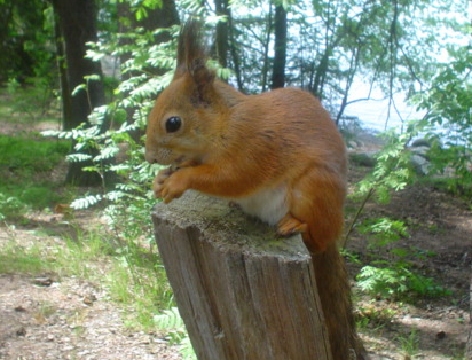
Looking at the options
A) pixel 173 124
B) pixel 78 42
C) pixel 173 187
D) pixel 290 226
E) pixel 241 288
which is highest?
pixel 78 42

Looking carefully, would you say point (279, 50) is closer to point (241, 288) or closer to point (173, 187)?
point (173, 187)

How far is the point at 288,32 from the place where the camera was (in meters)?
5.40

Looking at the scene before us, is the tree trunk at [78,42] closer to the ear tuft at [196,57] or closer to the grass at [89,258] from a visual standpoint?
the grass at [89,258]

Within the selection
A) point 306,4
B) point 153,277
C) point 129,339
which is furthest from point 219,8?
point 129,339

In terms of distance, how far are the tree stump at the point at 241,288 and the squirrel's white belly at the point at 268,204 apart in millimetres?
64

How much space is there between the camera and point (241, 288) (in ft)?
5.60

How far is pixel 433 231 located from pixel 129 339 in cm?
377

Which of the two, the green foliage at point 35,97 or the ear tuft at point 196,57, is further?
the green foliage at point 35,97

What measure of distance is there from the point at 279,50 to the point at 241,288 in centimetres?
412

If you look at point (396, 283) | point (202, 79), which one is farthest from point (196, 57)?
point (396, 283)

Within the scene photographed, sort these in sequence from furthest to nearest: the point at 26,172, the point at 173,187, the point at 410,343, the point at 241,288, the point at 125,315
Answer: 1. the point at 26,172
2. the point at 125,315
3. the point at 410,343
4. the point at 173,187
5. the point at 241,288

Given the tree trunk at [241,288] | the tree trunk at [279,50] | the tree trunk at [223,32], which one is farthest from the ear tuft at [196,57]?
the tree trunk at [279,50]

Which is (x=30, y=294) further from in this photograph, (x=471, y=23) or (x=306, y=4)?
(x=471, y=23)

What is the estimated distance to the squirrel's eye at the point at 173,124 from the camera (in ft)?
6.37
